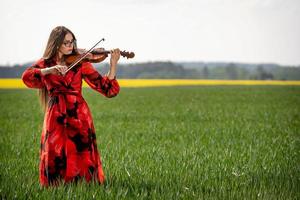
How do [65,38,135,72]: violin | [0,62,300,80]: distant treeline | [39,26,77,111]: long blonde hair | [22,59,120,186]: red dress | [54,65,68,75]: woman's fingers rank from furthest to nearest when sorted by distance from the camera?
1. [0,62,300,80]: distant treeline
2. [22,59,120,186]: red dress
3. [39,26,77,111]: long blonde hair
4. [65,38,135,72]: violin
5. [54,65,68,75]: woman's fingers

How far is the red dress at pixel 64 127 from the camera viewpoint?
17.3ft

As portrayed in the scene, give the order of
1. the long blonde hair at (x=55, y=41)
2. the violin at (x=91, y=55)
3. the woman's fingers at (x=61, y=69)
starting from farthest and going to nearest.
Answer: the long blonde hair at (x=55, y=41) < the violin at (x=91, y=55) < the woman's fingers at (x=61, y=69)

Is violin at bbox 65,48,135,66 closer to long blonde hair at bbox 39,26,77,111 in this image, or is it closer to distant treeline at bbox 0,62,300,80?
long blonde hair at bbox 39,26,77,111

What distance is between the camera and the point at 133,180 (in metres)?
5.96

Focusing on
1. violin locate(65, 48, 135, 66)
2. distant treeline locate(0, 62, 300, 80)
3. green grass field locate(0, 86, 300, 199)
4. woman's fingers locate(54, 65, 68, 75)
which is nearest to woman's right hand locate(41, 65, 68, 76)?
woman's fingers locate(54, 65, 68, 75)

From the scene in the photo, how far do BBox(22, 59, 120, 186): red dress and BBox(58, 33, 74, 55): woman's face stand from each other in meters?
0.20

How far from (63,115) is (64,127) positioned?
0.39ft

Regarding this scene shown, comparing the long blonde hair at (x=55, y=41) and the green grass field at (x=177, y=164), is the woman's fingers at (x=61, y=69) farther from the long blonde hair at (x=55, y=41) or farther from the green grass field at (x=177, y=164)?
the green grass field at (x=177, y=164)

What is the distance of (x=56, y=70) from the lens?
16.3ft

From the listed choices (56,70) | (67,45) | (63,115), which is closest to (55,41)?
(67,45)

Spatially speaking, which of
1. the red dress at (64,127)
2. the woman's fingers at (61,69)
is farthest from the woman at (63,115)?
the woman's fingers at (61,69)

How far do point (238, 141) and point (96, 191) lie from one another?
5390 millimetres

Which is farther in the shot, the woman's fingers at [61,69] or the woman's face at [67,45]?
the woman's face at [67,45]

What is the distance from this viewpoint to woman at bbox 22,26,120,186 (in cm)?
520
